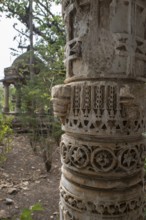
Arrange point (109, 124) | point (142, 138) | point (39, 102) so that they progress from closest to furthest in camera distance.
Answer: point (109, 124) → point (142, 138) → point (39, 102)

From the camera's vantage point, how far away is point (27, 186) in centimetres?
292

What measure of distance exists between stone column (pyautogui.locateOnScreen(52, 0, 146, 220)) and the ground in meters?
1.44

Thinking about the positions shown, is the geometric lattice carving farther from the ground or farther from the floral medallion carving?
the ground

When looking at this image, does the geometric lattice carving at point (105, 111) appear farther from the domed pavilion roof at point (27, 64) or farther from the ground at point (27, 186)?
the domed pavilion roof at point (27, 64)

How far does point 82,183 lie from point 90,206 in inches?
4.1

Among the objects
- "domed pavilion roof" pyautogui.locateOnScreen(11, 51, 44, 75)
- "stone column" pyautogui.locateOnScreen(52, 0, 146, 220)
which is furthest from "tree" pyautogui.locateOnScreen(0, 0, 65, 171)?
"stone column" pyautogui.locateOnScreen(52, 0, 146, 220)

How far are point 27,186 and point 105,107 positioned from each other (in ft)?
8.36

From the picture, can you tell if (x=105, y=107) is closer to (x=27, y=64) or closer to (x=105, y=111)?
(x=105, y=111)

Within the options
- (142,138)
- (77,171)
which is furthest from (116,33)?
(77,171)

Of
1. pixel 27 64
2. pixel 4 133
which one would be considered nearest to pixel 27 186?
pixel 4 133

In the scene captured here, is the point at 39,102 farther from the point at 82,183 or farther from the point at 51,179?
the point at 82,183

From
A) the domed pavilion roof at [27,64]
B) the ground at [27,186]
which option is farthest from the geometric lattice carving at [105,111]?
the domed pavilion roof at [27,64]

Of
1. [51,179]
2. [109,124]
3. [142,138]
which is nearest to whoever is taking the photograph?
[109,124]

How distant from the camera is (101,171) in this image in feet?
2.71
